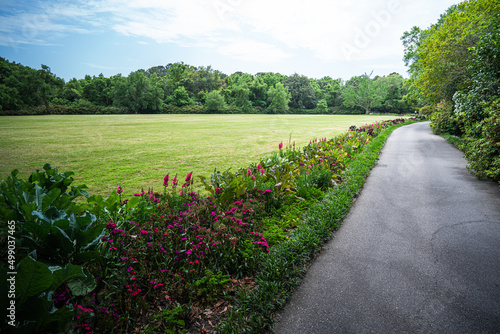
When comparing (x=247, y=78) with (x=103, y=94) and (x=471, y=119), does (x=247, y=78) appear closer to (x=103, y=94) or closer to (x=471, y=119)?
(x=103, y=94)

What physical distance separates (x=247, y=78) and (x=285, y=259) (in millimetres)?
84446

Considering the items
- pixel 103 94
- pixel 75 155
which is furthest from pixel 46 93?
pixel 75 155

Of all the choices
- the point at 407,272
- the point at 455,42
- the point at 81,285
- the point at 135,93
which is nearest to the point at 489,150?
the point at 407,272

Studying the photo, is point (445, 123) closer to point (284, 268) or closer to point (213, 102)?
point (284, 268)

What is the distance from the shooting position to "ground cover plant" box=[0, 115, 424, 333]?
1.67 metres

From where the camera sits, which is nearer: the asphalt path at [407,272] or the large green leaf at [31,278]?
the large green leaf at [31,278]

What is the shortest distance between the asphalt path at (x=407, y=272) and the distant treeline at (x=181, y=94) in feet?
137

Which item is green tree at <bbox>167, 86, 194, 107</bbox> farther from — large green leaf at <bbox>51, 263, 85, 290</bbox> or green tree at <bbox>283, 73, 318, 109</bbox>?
large green leaf at <bbox>51, 263, 85, 290</bbox>

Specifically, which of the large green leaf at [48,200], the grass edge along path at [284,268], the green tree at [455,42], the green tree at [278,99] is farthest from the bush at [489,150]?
the green tree at [278,99]

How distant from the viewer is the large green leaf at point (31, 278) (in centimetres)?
135

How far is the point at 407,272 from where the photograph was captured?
115 inches

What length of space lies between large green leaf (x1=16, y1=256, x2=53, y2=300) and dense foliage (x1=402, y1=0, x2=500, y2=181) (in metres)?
8.34

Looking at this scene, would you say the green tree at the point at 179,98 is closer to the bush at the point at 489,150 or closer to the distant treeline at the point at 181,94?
the distant treeline at the point at 181,94

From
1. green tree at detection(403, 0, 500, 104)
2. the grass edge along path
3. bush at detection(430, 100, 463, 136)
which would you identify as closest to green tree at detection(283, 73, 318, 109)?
bush at detection(430, 100, 463, 136)
